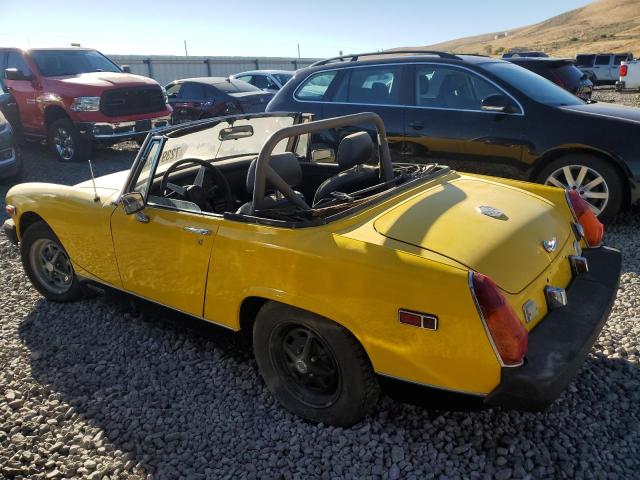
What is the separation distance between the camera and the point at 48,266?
4.05m

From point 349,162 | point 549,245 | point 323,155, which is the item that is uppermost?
point 349,162

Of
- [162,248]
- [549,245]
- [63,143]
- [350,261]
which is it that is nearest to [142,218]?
[162,248]

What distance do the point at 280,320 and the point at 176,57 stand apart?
949 inches

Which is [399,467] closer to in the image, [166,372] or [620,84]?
[166,372]

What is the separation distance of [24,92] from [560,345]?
34.4 ft

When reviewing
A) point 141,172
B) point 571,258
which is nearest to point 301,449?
point 571,258

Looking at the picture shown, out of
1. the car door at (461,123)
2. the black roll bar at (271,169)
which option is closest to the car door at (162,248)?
the black roll bar at (271,169)

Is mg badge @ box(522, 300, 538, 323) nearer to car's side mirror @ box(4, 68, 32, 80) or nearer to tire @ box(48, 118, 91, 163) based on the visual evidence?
tire @ box(48, 118, 91, 163)

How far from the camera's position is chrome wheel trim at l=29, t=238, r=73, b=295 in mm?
3971

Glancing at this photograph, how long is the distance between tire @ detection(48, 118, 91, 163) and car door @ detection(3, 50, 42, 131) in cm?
41

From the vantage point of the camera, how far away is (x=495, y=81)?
5352 millimetres

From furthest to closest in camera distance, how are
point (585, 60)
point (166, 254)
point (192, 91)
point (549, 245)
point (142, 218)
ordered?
point (585, 60), point (192, 91), point (142, 218), point (166, 254), point (549, 245)

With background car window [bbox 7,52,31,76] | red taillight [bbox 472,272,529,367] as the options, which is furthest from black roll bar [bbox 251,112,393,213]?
background car window [bbox 7,52,31,76]

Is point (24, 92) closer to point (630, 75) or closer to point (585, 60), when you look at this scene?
point (630, 75)
